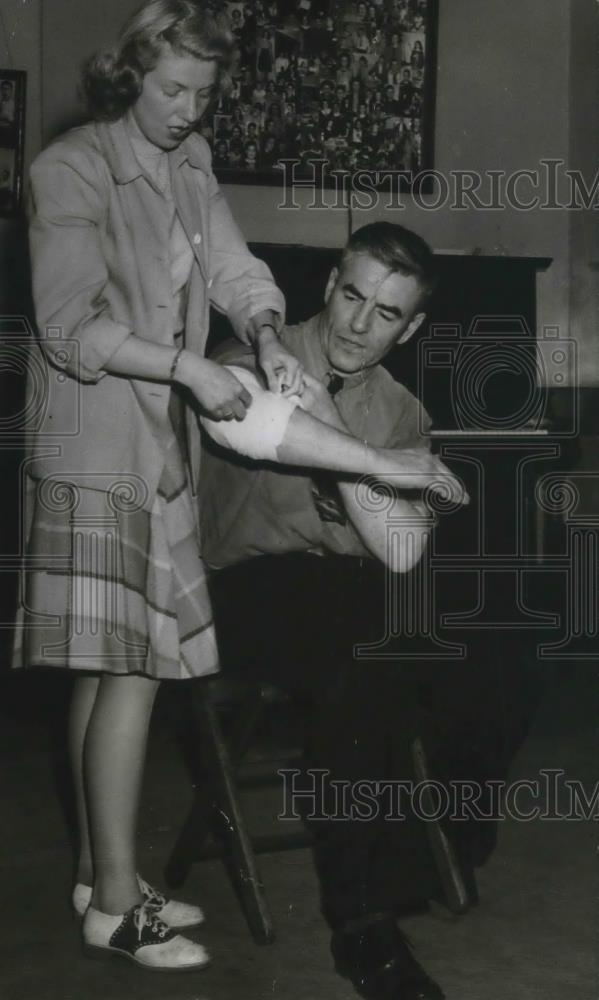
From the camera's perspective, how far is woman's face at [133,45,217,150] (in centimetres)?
139

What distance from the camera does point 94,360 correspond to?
4.54 feet

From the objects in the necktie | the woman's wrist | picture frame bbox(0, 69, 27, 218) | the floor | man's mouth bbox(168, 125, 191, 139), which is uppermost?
picture frame bbox(0, 69, 27, 218)

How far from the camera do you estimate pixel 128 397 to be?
57.0 inches

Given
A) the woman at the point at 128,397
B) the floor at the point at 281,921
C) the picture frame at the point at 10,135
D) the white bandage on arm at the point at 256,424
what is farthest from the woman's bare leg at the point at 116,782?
the picture frame at the point at 10,135

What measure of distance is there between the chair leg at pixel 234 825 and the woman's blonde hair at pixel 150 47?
89 centimetres

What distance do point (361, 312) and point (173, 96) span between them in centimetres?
53

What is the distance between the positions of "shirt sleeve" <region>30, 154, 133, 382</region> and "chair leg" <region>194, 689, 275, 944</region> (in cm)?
61

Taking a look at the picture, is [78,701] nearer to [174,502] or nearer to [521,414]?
[174,502]

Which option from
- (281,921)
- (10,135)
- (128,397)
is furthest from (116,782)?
(10,135)

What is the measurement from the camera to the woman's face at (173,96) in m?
1.39

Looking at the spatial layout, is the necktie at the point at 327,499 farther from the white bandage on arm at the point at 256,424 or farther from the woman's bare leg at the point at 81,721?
the woman's bare leg at the point at 81,721

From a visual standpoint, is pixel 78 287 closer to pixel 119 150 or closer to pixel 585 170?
pixel 119 150

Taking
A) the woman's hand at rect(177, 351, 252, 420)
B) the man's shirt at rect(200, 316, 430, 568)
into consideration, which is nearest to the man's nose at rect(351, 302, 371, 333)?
the man's shirt at rect(200, 316, 430, 568)

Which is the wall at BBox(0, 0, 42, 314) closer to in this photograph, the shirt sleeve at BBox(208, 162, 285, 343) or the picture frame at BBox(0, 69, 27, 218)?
the picture frame at BBox(0, 69, 27, 218)
